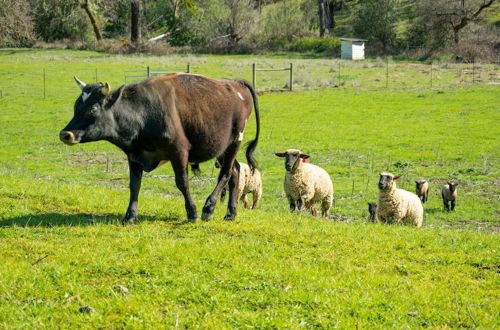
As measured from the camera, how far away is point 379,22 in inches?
3009

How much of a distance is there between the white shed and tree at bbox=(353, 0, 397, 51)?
6.98 m

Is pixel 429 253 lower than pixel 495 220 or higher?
higher

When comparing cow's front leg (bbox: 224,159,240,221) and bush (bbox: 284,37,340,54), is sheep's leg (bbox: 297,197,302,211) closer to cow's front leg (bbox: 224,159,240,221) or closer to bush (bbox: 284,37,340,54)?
cow's front leg (bbox: 224,159,240,221)

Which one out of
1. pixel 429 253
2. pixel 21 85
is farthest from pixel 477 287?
pixel 21 85

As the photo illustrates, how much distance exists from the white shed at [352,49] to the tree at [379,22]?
698cm

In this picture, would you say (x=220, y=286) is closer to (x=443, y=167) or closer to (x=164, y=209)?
(x=164, y=209)

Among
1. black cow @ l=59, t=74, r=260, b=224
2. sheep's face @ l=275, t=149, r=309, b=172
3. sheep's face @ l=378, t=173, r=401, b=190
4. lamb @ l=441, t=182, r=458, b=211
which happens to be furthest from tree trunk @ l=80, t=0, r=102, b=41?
black cow @ l=59, t=74, r=260, b=224

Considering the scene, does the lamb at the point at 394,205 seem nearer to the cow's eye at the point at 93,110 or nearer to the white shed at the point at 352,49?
the cow's eye at the point at 93,110

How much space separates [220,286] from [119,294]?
1.11 m

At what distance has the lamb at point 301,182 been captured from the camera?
14.9 m

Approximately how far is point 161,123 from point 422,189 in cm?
1159

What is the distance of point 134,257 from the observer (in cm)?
738

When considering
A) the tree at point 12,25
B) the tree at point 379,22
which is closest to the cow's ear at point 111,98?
the tree at point 12,25

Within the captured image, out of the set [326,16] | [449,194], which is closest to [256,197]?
[449,194]
